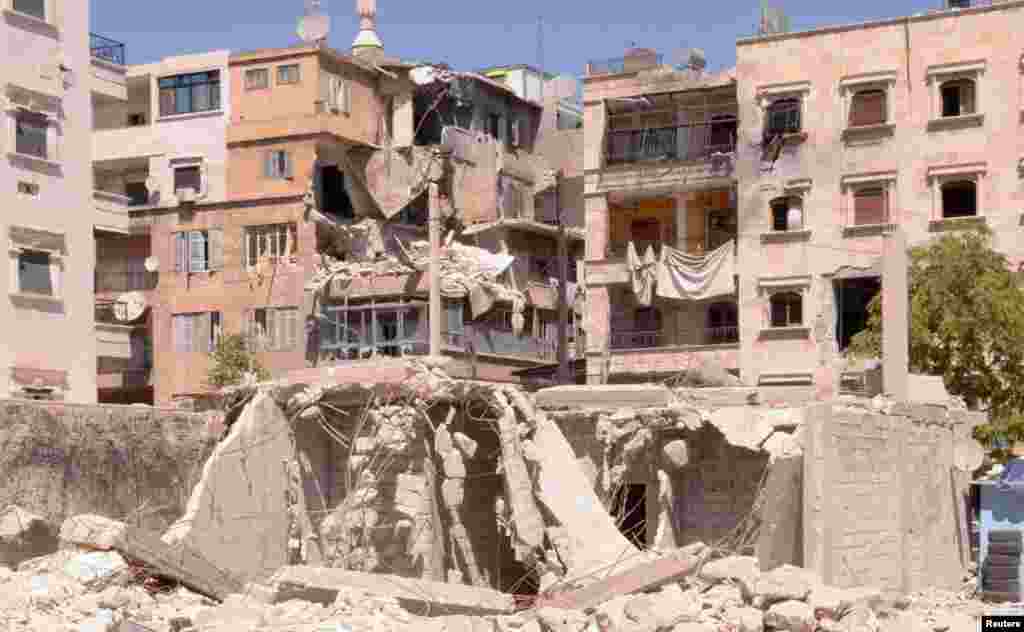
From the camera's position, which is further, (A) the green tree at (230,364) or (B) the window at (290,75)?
(B) the window at (290,75)

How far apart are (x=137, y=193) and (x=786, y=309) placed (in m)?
16.2

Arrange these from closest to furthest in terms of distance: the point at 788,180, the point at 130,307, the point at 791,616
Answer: the point at 791,616, the point at 788,180, the point at 130,307

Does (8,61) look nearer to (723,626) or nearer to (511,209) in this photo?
(511,209)

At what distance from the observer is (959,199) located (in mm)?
41812

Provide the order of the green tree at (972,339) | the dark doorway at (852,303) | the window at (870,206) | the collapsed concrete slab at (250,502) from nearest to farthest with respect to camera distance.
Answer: the collapsed concrete slab at (250,502), the green tree at (972,339), the dark doorway at (852,303), the window at (870,206)

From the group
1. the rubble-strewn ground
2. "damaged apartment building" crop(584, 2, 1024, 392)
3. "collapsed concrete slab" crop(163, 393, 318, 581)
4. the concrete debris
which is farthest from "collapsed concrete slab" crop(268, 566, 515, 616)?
"damaged apartment building" crop(584, 2, 1024, 392)

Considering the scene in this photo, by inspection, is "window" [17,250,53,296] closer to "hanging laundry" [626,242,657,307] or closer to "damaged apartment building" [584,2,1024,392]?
"damaged apartment building" [584,2,1024,392]

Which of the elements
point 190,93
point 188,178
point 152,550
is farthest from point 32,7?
point 152,550

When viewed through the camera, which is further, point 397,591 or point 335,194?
point 335,194

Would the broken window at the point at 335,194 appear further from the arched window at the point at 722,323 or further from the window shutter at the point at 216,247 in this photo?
the arched window at the point at 722,323

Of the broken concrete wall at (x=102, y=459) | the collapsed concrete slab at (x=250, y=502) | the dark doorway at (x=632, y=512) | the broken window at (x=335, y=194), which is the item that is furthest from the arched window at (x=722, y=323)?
the broken concrete wall at (x=102, y=459)

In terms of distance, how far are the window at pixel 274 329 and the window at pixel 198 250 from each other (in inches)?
62.8

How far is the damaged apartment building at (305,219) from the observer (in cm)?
4569

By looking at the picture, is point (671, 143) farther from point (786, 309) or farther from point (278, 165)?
point (278, 165)
